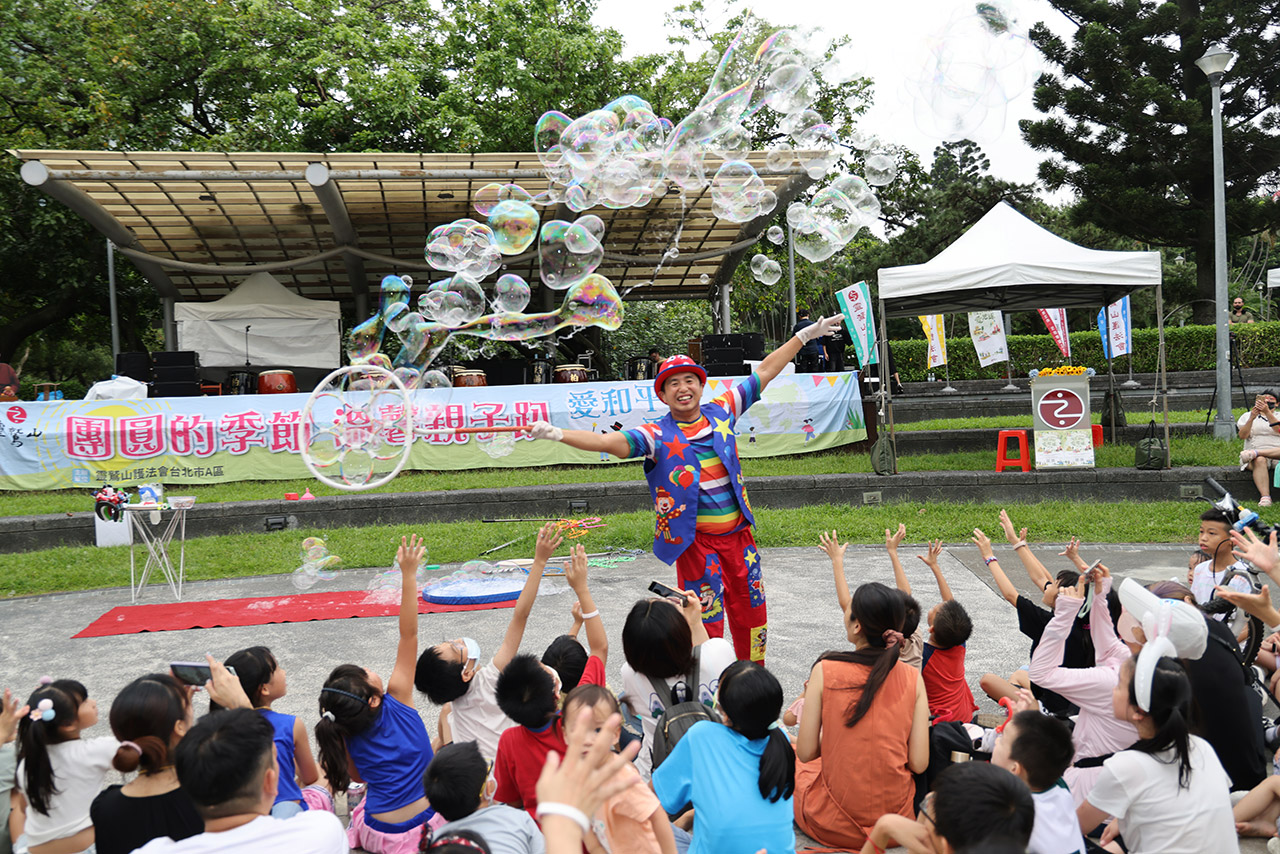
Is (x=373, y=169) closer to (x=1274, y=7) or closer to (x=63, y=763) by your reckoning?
(x=63, y=763)

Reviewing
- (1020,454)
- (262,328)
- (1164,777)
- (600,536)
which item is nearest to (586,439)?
(1164,777)

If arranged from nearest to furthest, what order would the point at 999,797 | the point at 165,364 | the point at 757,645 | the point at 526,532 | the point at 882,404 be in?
the point at 999,797 → the point at 757,645 → the point at 526,532 → the point at 882,404 → the point at 165,364

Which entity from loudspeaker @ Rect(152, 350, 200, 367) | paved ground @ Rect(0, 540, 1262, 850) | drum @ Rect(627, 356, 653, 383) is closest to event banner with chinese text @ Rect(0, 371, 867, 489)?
loudspeaker @ Rect(152, 350, 200, 367)

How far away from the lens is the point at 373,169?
13.6 meters

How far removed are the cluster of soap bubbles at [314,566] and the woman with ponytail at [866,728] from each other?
432cm

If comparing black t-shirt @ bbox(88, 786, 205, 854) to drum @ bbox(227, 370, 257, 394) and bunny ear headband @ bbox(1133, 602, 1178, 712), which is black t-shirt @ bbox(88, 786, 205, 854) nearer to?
bunny ear headband @ bbox(1133, 602, 1178, 712)

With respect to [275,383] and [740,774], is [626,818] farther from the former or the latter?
[275,383]

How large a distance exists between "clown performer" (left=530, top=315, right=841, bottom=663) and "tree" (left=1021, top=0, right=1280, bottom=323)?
17738 mm

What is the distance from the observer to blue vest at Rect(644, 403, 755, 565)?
4.03m

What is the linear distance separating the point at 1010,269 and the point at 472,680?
848 centimetres

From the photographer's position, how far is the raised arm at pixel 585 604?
132 inches

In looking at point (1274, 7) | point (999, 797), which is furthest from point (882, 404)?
point (1274, 7)

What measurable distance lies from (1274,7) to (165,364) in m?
22.3

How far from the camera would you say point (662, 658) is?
2.94m
